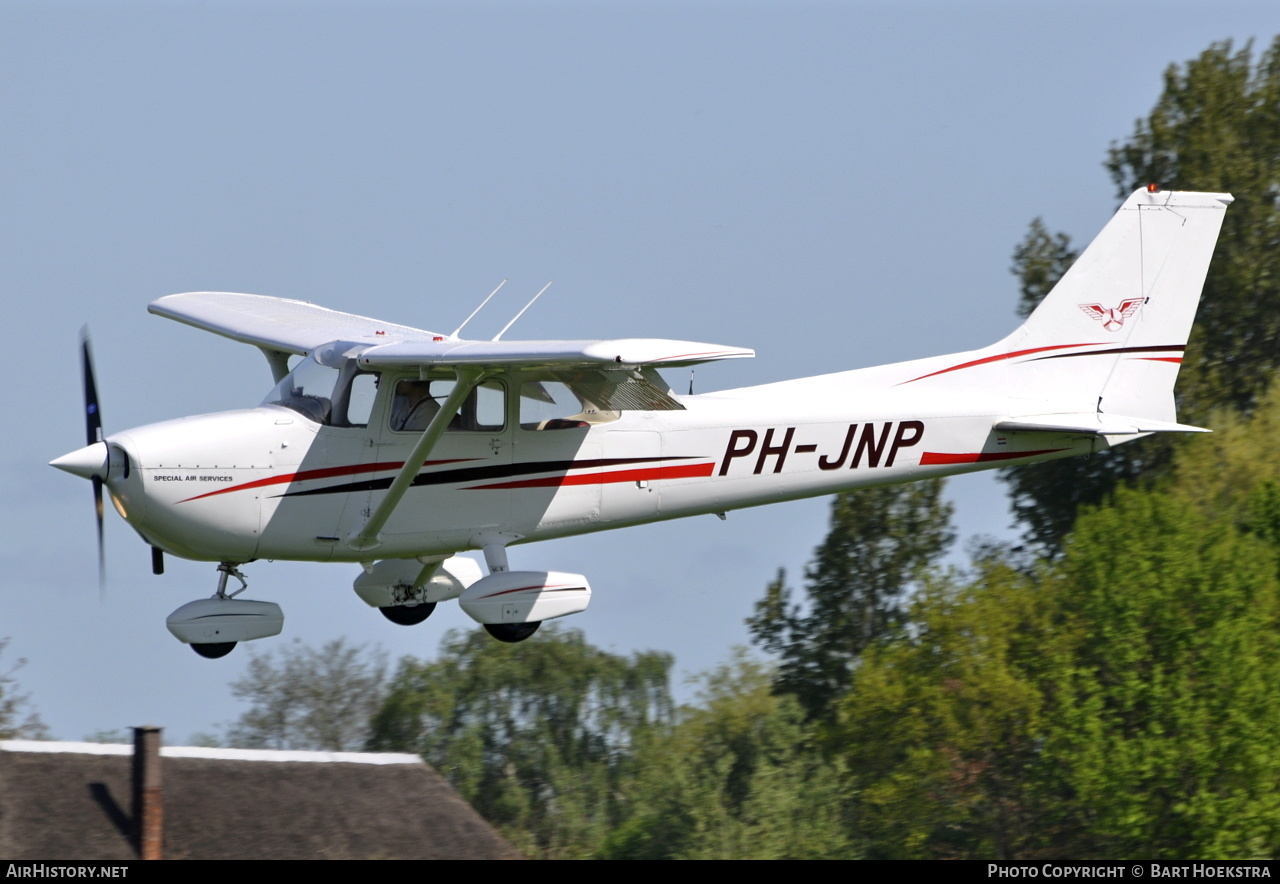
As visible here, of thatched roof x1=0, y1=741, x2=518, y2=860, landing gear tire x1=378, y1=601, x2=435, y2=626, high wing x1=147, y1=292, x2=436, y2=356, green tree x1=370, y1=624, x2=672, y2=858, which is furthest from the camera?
green tree x1=370, y1=624, x2=672, y2=858

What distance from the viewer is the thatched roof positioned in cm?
1883

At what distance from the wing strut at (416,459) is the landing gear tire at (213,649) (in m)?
1.25

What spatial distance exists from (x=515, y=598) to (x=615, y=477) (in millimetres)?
1296

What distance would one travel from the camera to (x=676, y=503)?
1354 cm

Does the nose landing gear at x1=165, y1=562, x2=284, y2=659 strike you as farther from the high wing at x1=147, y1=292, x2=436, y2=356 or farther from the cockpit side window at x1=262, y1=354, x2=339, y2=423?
the high wing at x1=147, y1=292, x2=436, y2=356

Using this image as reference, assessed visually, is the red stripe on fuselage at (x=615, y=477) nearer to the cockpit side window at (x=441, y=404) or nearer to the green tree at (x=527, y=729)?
the cockpit side window at (x=441, y=404)

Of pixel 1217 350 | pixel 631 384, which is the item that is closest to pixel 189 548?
pixel 631 384

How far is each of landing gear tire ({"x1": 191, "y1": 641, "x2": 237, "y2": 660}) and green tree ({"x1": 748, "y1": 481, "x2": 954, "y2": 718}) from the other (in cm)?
3074

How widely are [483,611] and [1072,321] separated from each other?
617 cm

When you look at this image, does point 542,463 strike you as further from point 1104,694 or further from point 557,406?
point 1104,694

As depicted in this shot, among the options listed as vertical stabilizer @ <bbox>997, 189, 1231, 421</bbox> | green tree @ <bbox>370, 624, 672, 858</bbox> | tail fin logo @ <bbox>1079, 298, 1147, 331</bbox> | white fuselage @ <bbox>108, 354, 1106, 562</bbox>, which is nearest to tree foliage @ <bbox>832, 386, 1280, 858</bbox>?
→ green tree @ <bbox>370, 624, 672, 858</bbox>

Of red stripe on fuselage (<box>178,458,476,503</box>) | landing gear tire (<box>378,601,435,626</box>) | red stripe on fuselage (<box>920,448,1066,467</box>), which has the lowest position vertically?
landing gear tire (<box>378,601,435,626</box>)

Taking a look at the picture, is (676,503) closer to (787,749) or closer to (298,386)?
(298,386)

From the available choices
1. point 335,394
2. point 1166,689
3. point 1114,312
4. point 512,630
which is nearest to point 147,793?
point 512,630
